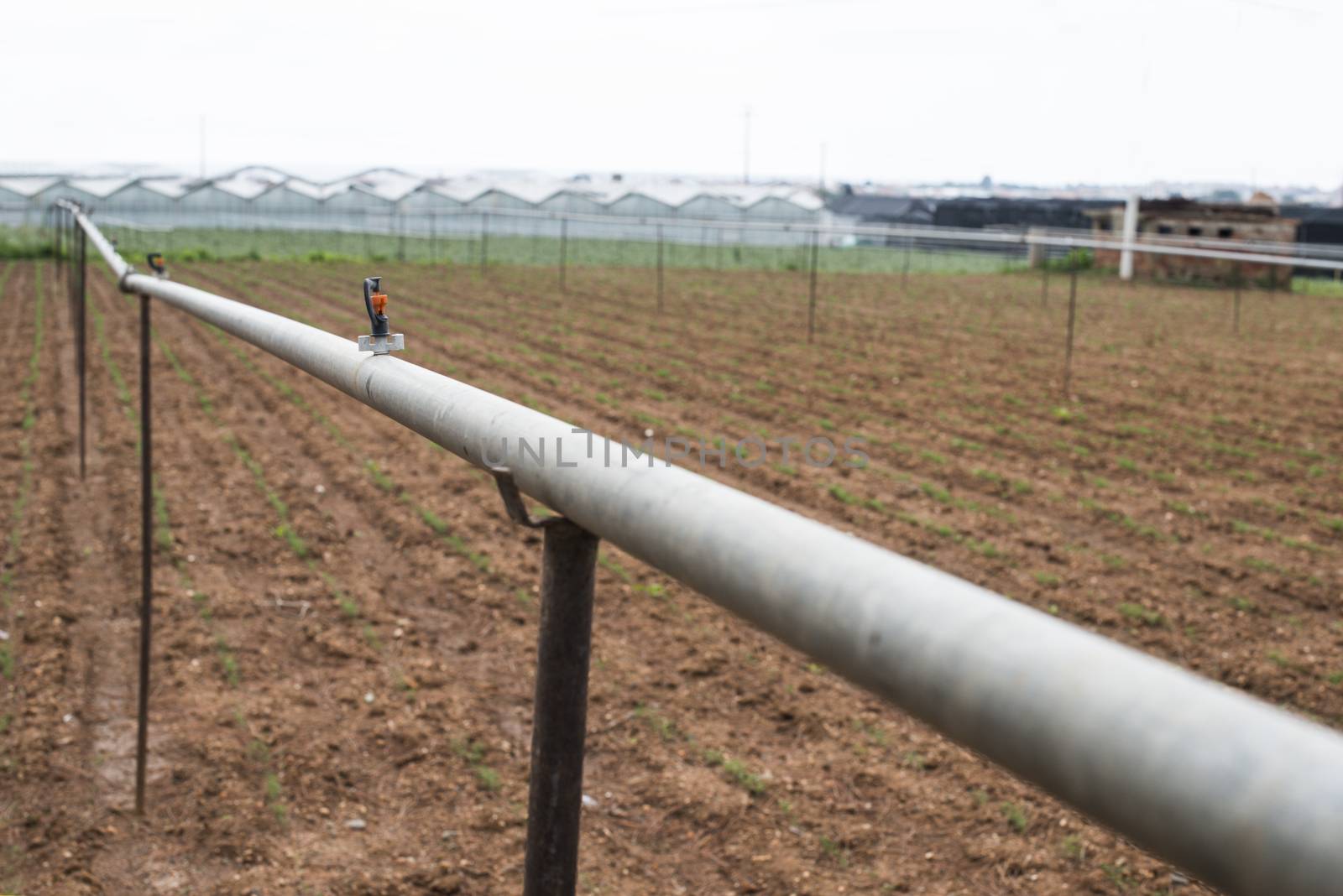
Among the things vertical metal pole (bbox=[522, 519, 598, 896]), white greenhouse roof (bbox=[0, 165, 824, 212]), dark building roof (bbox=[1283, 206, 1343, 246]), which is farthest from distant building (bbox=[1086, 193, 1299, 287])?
vertical metal pole (bbox=[522, 519, 598, 896])

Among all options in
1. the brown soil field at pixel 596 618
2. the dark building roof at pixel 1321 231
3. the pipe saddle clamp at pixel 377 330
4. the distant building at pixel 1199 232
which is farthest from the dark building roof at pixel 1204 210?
the pipe saddle clamp at pixel 377 330

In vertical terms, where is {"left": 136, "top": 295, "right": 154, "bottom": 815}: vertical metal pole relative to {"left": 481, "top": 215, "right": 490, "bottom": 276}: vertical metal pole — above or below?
below

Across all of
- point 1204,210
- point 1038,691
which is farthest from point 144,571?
point 1204,210

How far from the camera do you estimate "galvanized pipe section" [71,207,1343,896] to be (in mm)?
430

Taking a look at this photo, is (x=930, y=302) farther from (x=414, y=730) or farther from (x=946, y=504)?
(x=414, y=730)

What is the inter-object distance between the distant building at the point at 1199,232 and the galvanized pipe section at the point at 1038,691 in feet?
93.2

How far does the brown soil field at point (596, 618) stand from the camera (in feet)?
11.6

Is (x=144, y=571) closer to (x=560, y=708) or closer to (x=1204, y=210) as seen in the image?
(x=560, y=708)

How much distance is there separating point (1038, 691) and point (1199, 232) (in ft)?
104

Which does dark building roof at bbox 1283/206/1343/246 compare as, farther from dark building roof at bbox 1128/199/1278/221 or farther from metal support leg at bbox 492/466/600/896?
metal support leg at bbox 492/466/600/896

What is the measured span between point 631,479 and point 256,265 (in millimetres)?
26323

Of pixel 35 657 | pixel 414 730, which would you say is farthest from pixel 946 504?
pixel 35 657

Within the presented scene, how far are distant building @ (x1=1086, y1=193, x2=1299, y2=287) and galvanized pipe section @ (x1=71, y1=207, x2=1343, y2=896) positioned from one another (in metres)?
28.4

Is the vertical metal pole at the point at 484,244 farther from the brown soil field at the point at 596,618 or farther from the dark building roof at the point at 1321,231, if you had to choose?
the dark building roof at the point at 1321,231
